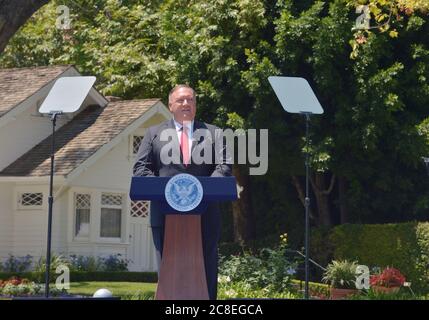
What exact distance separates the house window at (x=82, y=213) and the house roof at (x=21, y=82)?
2996mm

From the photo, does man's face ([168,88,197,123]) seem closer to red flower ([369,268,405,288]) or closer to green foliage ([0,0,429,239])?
red flower ([369,268,405,288])

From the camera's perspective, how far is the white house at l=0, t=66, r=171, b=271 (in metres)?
27.4

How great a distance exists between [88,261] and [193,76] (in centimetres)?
584

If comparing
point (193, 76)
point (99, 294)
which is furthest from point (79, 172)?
point (99, 294)

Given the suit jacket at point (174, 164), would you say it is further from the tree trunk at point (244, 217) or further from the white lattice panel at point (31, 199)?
the tree trunk at point (244, 217)

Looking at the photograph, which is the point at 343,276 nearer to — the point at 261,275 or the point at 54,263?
the point at 261,275

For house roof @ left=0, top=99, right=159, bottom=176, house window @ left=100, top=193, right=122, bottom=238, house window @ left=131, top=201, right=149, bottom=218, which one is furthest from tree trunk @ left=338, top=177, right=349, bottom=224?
house window @ left=100, top=193, right=122, bottom=238

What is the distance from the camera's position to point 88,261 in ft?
87.5

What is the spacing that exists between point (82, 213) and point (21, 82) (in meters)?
4.17

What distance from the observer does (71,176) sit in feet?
86.8

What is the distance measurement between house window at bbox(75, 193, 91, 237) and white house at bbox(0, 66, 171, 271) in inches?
1.1

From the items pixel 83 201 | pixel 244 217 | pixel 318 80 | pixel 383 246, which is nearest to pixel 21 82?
pixel 83 201
